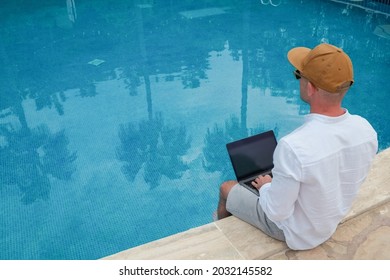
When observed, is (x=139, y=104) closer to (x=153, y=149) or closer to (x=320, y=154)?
(x=153, y=149)

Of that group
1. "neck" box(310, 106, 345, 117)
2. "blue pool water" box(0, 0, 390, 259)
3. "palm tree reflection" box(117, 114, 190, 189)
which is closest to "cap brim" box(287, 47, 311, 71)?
"neck" box(310, 106, 345, 117)

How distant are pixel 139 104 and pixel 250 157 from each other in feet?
12.9

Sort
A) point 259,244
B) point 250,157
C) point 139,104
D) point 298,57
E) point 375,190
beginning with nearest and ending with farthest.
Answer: point 298,57
point 259,244
point 250,157
point 375,190
point 139,104

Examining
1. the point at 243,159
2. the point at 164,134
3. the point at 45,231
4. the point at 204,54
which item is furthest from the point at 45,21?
the point at 243,159

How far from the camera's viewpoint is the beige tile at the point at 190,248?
7.30 ft

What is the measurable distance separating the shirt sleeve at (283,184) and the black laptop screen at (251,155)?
55 centimetres

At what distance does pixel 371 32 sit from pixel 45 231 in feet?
27.7

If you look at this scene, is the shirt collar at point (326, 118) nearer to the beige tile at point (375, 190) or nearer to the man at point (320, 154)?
the man at point (320, 154)

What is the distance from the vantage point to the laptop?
2.51 m

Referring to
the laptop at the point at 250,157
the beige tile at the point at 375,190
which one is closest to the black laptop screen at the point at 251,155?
the laptop at the point at 250,157

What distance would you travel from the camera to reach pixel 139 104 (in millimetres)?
6199

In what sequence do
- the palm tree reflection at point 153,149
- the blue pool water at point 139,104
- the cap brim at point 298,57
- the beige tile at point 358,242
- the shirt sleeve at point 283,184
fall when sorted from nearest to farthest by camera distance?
the shirt sleeve at point 283,184, the cap brim at point 298,57, the beige tile at point 358,242, the blue pool water at point 139,104, the palm tree reflection at point 153,149

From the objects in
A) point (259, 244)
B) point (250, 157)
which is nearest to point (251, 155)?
point (250, 157)

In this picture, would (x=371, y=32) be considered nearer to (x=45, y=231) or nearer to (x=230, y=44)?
(x=230, y=44)
